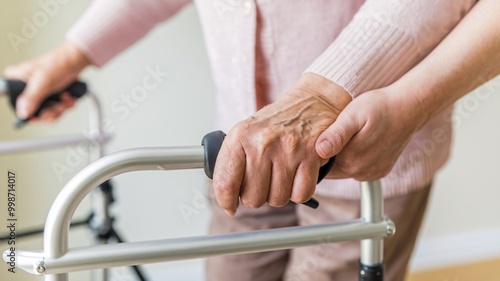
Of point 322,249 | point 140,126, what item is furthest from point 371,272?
point 140,126

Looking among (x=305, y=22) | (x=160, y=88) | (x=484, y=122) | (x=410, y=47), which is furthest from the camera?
(x=484, y=122)

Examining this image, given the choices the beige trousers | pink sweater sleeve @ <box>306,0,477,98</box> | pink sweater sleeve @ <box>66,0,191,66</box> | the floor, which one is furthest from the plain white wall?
pink sweater sleeve @ <box>306,0,477,98</box>

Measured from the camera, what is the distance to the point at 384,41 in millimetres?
567

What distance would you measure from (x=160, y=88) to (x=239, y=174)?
921mm

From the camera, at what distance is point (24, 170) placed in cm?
129

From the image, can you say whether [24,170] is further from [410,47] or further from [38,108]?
[410,47]

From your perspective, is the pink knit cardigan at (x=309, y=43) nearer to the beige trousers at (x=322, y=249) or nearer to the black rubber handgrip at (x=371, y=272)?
the beige trousers at (x=322, y=249)

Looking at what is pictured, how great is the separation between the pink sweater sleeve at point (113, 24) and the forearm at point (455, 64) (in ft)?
1.60

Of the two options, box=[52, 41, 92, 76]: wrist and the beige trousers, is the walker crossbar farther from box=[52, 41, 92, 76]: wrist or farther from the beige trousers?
box=[52, 41, 92, 76]: wrist

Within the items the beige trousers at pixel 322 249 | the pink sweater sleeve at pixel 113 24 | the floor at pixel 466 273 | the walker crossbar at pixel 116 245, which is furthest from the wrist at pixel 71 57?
the floor at pixel 466 273

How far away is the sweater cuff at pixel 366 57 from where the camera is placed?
1.83ft

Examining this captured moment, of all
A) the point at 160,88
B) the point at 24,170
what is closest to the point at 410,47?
the point at 160,88

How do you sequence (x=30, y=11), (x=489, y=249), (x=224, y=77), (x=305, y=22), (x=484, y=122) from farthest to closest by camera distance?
(x=489, y=249)
(x=484, y=122)
(x=30, y=11)
(x=224, y=77)
(x=305, y=22)

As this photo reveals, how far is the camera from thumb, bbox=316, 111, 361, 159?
0.48 metres
